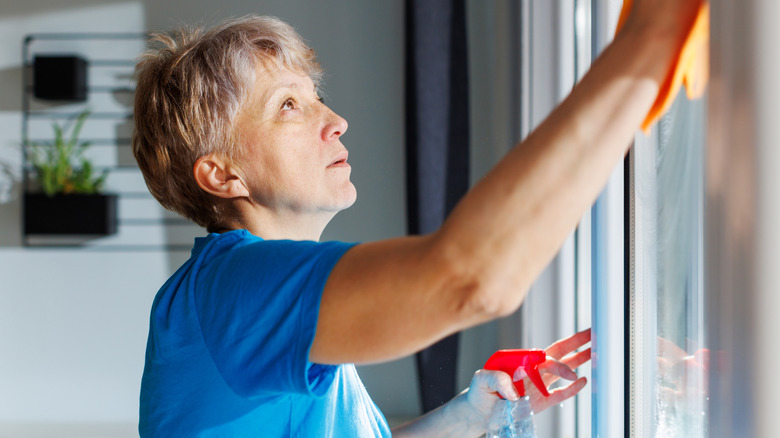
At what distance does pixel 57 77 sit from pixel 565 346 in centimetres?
199

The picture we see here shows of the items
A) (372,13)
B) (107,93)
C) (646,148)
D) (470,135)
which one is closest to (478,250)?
(646,148)

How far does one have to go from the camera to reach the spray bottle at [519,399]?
2.59ft

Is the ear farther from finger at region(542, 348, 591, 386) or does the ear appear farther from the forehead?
finger at region(542, 348, 591, 386)

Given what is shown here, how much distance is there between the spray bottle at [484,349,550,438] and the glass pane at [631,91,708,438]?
0.12m

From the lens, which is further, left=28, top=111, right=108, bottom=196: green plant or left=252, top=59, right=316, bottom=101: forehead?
left=28, top=111, right=108, bottom=196: green plant

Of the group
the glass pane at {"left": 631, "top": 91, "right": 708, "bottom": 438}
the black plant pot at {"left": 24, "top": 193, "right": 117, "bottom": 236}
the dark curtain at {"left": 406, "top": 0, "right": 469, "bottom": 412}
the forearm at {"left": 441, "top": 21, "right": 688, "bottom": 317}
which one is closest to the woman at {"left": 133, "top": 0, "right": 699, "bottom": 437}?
the forearm at {"left": 441, "top": 21, "right": 688, "bottom": 317}

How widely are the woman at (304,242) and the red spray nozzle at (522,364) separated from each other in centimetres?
2

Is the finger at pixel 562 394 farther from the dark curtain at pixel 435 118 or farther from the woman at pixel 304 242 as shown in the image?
the dark curtain at pixel 435 118

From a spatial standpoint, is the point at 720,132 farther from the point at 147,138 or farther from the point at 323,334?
the point at 147,138

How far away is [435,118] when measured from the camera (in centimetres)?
175

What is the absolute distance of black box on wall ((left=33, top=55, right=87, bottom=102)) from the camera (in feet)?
6.91

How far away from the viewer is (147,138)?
0.79 meters

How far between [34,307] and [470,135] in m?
1.68

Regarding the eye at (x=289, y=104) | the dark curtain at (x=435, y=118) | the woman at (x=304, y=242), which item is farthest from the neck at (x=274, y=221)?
the dark curtain at (x=435, y=118)
